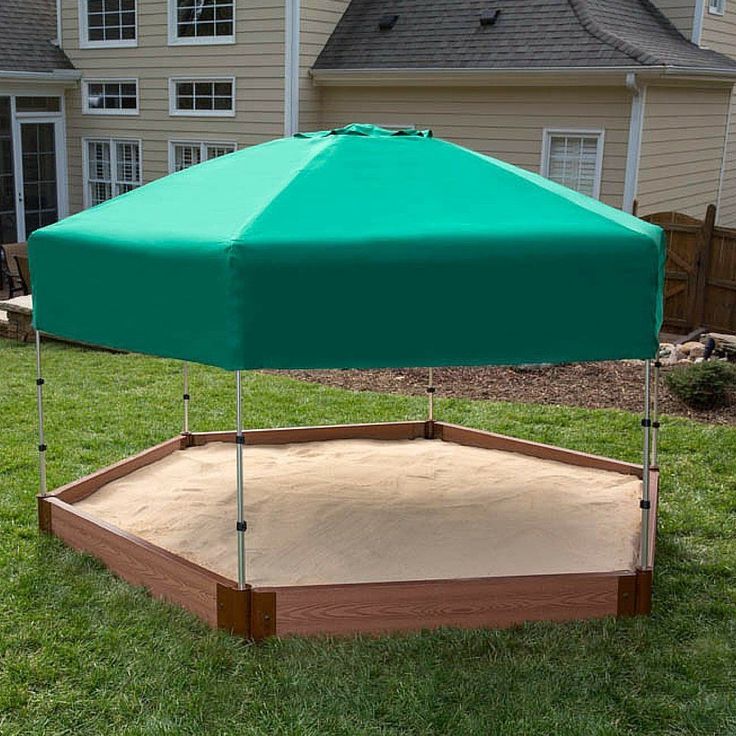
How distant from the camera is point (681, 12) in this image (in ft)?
56.6

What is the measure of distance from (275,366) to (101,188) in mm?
16741

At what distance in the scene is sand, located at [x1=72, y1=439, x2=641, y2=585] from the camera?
625cm

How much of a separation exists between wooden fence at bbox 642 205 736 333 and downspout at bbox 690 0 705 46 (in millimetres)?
4553

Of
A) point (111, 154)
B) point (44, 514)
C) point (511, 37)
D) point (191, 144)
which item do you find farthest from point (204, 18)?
point (44, 514)

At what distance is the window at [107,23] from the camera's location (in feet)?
63.0

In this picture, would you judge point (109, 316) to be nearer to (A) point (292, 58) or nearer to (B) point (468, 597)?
(B) point (468, 597)

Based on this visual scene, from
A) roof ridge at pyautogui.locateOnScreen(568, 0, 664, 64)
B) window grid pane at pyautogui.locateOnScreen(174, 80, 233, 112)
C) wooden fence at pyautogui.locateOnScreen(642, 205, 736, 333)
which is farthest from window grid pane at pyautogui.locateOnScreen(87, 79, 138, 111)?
wooden fence at pyautogui.locateOnScreen(642, 205, 736, 333)

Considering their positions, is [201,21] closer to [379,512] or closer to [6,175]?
[6,175]

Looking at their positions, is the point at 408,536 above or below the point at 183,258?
below

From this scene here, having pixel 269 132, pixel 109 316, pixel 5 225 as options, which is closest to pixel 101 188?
pixel 5 225

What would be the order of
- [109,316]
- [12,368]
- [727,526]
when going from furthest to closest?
[12,368] → [727,526] → [109,316]

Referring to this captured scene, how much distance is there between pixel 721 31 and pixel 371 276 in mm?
15929

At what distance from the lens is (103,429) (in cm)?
969

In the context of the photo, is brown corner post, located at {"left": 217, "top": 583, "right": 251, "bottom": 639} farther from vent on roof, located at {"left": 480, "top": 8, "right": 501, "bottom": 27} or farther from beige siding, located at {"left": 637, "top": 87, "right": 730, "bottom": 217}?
vent on roof, located at {"left": 480, "top": 8, "right": 501, "bottom": 27}
